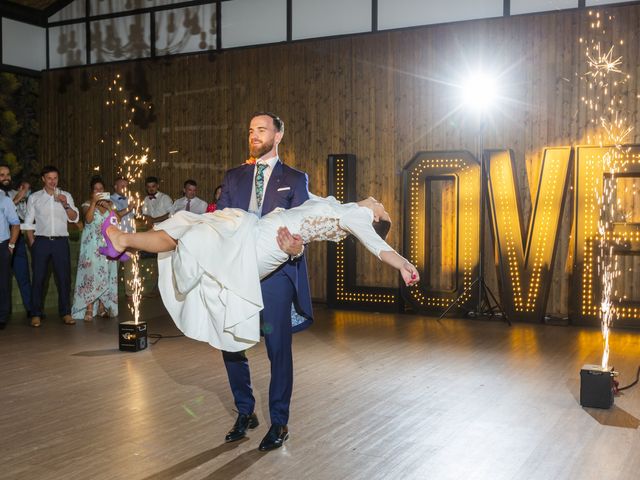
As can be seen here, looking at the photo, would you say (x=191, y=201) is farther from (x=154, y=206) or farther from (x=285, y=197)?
(x=285, y=197)

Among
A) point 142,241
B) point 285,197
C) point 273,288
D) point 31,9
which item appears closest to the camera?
point 142,241

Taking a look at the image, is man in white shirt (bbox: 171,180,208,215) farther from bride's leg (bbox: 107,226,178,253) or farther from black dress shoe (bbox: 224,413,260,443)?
bride's leg (bbox: 107,226,178,253)

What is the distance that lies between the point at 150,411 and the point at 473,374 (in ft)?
8.17

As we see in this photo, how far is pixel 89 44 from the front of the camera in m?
12.4

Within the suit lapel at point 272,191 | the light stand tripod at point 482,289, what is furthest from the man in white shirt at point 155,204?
the suit lapel at point 272,191

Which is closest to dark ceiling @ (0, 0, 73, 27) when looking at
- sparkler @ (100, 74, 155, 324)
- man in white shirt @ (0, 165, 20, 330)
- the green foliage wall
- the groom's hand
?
the green foliage wall

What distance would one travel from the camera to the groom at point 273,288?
3896 mm

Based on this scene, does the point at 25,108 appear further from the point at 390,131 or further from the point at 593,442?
the point at 593,442

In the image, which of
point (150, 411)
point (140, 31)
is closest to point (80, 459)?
point (150, 411)

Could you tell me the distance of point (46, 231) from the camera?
8.09 m

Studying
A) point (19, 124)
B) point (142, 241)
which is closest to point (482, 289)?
point (142, 241)

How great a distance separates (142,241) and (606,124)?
21.4 feet

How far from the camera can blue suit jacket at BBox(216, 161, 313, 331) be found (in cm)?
398

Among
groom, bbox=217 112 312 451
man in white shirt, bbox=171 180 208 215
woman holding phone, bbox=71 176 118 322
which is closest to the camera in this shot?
groom, bbox=217 112 312 451
